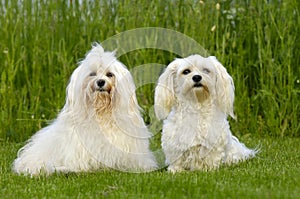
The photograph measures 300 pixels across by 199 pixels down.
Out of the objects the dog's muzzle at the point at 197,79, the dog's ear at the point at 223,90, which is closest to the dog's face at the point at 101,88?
the dog's muzzle at the point at 197,79

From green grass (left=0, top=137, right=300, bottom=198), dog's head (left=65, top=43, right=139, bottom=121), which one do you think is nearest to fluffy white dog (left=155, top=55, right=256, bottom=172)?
green grass (left=0, top=137, right=300, bottom=198)

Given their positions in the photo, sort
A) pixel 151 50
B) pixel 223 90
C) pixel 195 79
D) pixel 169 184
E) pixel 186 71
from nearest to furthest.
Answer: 1. pixel 169 184
2. pixel 195 79
3. pixel 186 71
4. pixel 223 90
5. pixel 151 50

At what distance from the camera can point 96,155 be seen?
563 cm

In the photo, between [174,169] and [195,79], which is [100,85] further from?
[174,169]

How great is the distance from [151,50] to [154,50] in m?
0.12

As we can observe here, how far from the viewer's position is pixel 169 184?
473 centimetres

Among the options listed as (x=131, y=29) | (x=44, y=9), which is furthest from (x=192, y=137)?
(x=44, y=9)

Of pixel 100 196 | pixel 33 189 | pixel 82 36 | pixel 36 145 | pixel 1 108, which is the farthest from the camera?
pixel 82 36

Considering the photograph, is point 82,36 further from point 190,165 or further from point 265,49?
point 190,165

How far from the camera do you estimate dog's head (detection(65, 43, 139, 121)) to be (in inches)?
216

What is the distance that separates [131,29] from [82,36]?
0.66 m

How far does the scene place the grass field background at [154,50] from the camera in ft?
26.6

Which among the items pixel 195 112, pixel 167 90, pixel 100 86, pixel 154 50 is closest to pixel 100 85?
pixel 100 86

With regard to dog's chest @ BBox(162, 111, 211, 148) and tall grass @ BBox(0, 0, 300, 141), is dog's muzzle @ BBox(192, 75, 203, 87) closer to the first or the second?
dog's chest @ BBox(162, 111, 211, 148)
